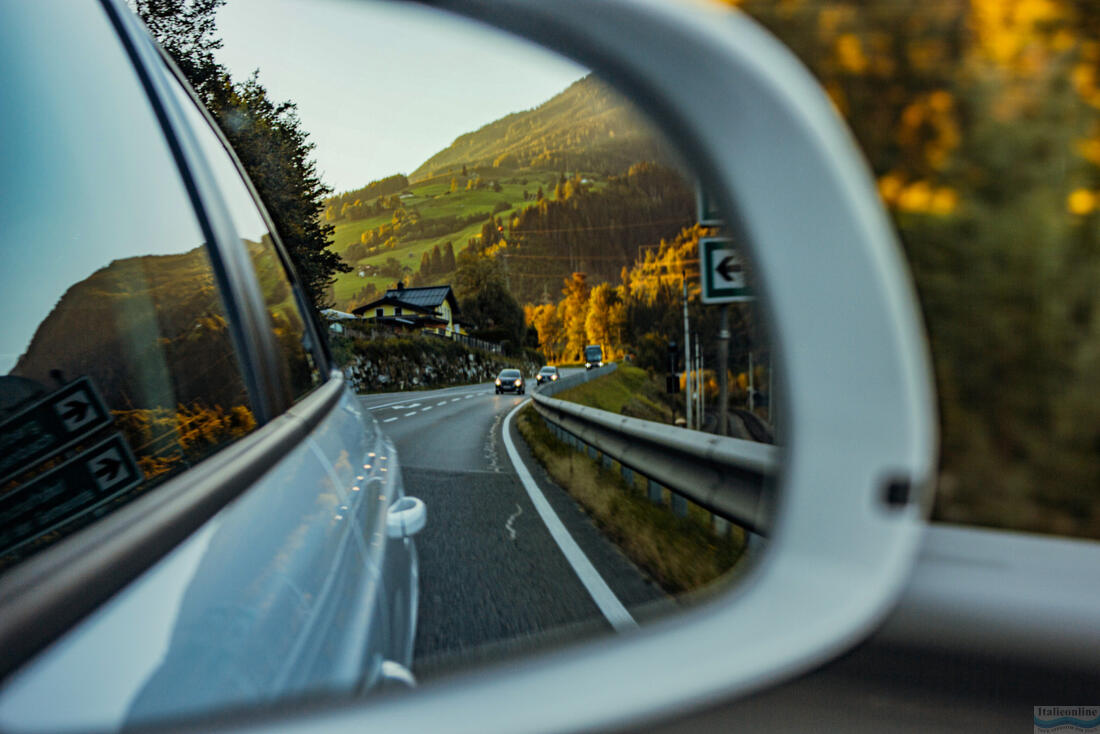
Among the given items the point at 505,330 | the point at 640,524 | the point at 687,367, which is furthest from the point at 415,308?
the point at 640,524

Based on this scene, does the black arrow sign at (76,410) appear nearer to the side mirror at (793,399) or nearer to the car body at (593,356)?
the side mirror at (793,399)

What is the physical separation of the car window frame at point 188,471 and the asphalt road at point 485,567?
0.38 meters

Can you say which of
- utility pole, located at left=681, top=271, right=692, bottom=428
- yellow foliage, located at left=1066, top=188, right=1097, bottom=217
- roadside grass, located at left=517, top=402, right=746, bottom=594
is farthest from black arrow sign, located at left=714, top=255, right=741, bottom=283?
yellow foliage, located at left=1066, top=188, right=1097, bottom=217

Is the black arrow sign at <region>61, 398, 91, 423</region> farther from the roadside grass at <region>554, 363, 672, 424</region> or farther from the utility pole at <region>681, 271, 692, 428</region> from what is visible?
the roadside grass at <region>554, 363, 672, 424</region>

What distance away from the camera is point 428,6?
1.55 metres

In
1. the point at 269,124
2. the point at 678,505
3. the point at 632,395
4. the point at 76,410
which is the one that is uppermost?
the point at 269,124

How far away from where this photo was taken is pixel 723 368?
5.64ft

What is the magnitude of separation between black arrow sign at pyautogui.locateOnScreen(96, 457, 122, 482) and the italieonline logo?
260 centimetres

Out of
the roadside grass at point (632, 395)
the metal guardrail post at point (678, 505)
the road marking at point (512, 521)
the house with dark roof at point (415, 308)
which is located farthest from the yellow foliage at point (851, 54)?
the house with dark roof at point (415, 308)

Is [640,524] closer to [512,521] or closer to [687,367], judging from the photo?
[512,521]

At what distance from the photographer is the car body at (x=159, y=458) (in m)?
0.79

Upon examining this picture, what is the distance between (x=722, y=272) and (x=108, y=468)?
3.44ft

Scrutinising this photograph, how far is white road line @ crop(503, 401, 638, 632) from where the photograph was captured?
127 cm

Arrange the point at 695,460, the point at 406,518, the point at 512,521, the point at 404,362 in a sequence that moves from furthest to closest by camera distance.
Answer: the point at 404,362
the point at 512,521
the point at 695,460
the point at 406,518
